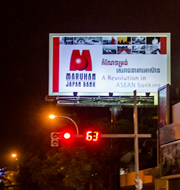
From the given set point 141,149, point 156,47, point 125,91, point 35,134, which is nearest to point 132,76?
point 125,91

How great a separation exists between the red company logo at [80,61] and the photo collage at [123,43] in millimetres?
908

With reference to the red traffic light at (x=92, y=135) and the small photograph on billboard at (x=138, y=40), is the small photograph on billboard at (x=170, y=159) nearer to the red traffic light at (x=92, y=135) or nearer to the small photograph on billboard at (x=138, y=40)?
the red traffic light at (x=92, y=135)

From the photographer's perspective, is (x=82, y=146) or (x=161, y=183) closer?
(x=161, y=183)

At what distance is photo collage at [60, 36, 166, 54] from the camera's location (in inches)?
1379

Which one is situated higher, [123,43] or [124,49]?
[123,43]

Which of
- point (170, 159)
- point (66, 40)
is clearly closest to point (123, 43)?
point (66, 40)

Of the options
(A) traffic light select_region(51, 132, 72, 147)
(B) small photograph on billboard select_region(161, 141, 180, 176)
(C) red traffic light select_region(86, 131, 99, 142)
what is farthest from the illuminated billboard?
(C) red traffic light select_region(86, 131, 99, 142)

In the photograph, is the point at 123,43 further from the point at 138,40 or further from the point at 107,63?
the point at 107,63

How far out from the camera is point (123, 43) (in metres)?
35.3

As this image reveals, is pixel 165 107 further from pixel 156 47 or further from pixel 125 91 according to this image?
pixel 156 47

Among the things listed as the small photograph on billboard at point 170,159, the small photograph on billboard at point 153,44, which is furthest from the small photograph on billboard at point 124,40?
the small photograph on billboard at point 170,159

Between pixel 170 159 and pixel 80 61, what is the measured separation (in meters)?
14.1

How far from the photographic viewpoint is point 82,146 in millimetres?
33094

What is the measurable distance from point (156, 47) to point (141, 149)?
8.81 metres
